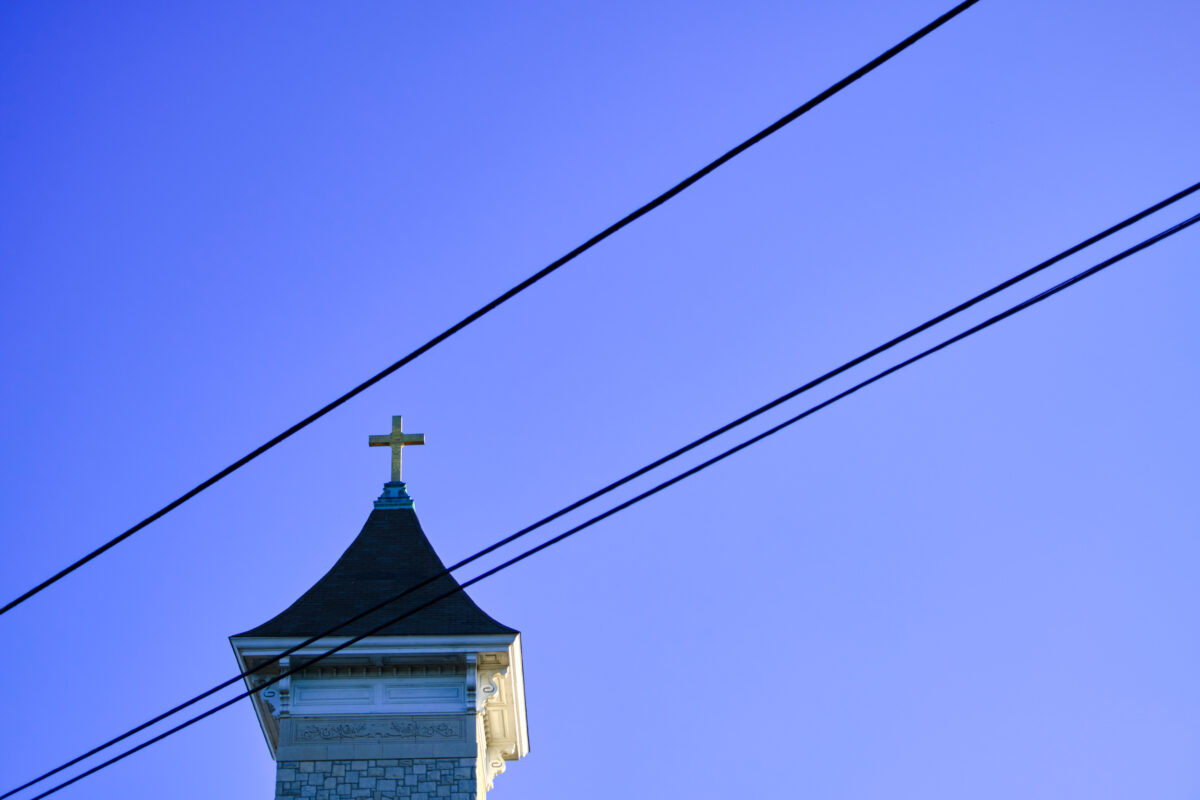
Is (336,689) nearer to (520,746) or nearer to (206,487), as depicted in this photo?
(520,746)

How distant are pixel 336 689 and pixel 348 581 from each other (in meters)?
2.46

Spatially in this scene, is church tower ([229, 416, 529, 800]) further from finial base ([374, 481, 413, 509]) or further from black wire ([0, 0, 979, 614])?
black wire ([0, 0, 979, 614])

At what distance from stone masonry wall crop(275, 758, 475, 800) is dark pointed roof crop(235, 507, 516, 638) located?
1.42 m

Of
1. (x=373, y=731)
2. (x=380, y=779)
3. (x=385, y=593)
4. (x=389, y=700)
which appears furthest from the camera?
(x=385, y=593)

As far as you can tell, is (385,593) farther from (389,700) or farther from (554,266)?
(554,266)

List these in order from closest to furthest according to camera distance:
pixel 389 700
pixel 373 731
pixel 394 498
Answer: pixel 373 731 < pixel 389 700 < pixel 394 498

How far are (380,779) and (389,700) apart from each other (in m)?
0.92

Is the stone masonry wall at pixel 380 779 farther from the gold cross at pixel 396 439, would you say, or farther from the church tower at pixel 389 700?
the gold cross at pixel 396 439

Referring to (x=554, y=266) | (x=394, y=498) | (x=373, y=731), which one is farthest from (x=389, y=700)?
(x=554, y=266)

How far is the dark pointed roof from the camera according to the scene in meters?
18.6

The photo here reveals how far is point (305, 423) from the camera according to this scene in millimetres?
8656

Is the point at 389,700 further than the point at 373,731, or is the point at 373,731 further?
the point at 389,700

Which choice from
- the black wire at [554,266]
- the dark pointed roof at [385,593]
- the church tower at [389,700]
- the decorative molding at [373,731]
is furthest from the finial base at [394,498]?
the black wire at [554,266]

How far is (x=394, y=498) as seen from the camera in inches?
862
